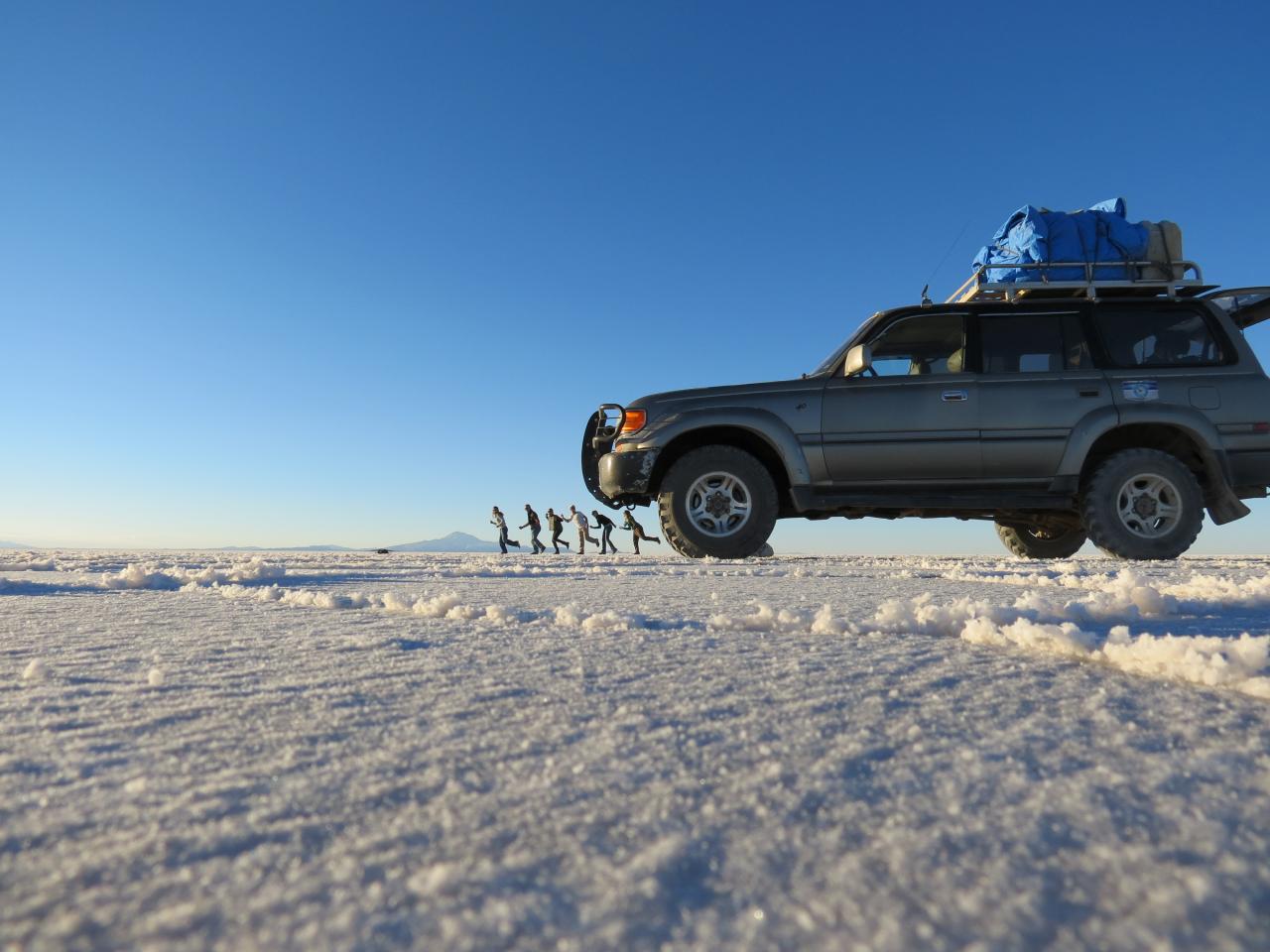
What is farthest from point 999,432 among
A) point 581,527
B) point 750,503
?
point 581,527

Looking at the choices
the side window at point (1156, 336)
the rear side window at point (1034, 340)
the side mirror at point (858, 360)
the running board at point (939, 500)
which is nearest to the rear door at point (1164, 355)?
the side window at point (1156, 336)

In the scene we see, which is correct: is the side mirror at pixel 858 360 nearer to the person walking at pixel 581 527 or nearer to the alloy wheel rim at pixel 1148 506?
the alloy wheel rim at pixel 1148 506

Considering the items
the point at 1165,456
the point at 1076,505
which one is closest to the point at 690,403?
the point at 1076,505

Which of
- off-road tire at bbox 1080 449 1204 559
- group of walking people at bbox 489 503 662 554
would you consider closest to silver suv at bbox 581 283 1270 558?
off-road tire at bbox 1080 449 1204 559

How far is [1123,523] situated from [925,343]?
5.82ft

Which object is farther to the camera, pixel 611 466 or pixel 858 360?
pixel 611 466

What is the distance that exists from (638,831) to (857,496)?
4.73 meters

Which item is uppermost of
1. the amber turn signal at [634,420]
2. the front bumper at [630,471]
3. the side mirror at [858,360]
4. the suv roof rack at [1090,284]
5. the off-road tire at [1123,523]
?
the suv roof rack at [1090,284]

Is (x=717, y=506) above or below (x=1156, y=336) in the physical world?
below

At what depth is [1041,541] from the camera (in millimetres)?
6812

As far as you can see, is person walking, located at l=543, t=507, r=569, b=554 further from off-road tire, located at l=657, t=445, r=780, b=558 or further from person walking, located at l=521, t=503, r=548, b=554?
off-road tire, located at l=657, t=445, r=780, b=558

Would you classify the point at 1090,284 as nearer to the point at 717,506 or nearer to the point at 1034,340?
the point at 1034,340

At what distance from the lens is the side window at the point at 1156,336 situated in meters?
5.20

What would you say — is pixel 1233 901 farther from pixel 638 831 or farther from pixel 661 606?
pixel 661 606
